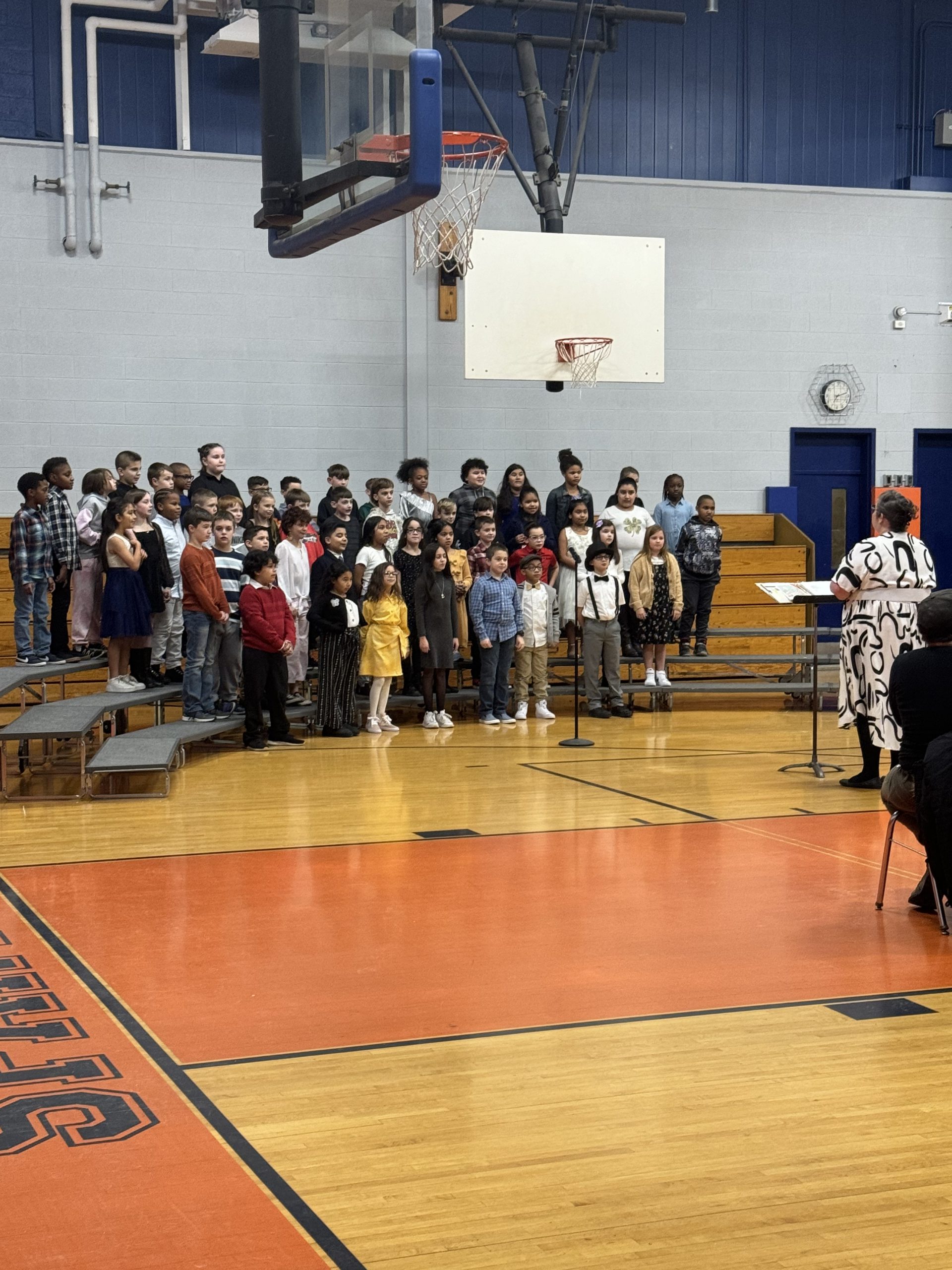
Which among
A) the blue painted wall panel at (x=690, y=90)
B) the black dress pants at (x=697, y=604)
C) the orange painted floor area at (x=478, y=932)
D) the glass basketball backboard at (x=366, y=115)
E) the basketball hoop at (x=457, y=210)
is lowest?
the orange painted floor area at (x=478, y=932)

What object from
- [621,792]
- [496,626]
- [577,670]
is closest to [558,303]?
[496,626]

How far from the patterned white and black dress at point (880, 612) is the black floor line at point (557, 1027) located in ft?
10.5

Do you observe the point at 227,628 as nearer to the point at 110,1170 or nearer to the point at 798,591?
the point at 798,591

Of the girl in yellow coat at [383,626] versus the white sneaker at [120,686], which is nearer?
the white sneaker at [120,686]

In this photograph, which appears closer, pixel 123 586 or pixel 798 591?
pixel 798 591

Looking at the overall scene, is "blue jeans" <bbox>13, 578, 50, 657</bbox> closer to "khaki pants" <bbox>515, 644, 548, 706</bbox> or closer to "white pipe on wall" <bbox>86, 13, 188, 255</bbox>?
"khaki pants" <bbox>515, 644, 548, 706</bbox>

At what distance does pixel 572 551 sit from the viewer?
1213 centimetres

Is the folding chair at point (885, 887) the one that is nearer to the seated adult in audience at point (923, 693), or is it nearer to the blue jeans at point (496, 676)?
the seated adult in audience at point (923, 693)

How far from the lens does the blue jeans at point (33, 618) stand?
10141 mm

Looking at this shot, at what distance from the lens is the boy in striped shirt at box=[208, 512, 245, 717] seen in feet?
33.0

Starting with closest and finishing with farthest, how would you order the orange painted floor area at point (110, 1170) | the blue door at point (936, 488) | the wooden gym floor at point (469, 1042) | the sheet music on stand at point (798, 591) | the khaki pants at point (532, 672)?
the orange painted floor area at point (110, 1170) → the wooden gym floor at point (469, 1042) → the sheet music on stand at point (798, 591) → the khaki pants at point (532, 672) → the blue door at point (936, 488)

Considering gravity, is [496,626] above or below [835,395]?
below

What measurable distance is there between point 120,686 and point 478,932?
16.9ft

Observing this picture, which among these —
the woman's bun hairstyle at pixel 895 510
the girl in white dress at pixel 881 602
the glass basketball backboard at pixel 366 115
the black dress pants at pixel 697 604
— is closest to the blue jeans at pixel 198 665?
the glass basketball backboard at pixel 366 115
